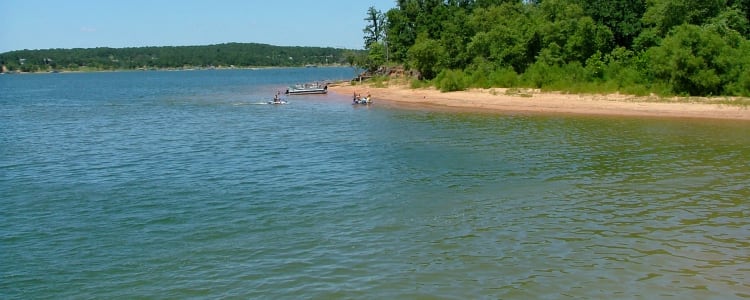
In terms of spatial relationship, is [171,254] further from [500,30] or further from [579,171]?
[500,30]

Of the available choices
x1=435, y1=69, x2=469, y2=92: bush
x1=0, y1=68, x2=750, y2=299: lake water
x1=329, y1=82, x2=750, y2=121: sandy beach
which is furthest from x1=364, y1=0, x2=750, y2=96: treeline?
x1=0, y1=68, x2=750, y2=299: lake water

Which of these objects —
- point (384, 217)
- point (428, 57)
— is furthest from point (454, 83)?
point (384, 217)

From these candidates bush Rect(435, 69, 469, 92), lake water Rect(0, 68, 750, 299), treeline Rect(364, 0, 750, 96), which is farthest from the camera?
bush Rect(435, 69, 469, 92)

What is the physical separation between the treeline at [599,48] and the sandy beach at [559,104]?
2185 millimetres

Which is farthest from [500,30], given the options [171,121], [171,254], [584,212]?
[171,254]

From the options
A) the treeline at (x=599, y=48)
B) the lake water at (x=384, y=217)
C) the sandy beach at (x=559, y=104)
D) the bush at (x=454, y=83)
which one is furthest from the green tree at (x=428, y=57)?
the lake water at (x=384, y=217)

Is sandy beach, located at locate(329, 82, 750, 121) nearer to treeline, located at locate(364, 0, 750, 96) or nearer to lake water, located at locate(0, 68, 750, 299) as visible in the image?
treeline, located at locate(364, 0, 750, 96)

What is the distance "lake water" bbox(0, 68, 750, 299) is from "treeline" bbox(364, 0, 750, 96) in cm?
1187

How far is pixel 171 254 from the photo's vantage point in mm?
14508

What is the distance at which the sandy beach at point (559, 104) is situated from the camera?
40094 millimetres

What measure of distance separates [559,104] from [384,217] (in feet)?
109

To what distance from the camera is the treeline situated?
44375mm

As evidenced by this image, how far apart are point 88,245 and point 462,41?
6584cm

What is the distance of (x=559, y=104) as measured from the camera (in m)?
47.4
